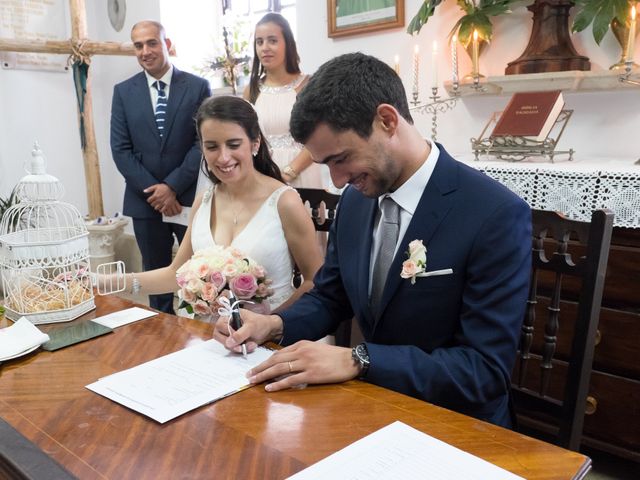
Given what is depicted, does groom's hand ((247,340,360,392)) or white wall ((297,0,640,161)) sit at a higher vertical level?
white wall ((297,0,640,161))

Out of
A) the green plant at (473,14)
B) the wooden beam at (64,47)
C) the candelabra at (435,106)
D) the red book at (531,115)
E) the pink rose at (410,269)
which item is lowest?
the pink rose at (410,269)

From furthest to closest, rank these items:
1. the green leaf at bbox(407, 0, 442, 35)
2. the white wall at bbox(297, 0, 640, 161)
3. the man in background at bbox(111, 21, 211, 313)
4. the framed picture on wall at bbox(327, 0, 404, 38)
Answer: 1. the man in background at bbox(111, 21, 211, 313)
2. the framed picture on wall at bbox(327, 0, 404, 38)
3. the green leaf at bbox(407, 0, 442, 35)
4. the white wall at bbox(297, 0, 640, 161)

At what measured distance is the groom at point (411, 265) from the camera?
46.2 inches

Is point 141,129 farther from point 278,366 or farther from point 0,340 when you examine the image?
point 278,366

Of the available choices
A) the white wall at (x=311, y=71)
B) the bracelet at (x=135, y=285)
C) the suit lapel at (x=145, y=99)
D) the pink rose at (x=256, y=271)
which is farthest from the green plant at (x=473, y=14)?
the bracelet at (x=135, y=285)

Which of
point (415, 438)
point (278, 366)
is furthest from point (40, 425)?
point (415, 438)

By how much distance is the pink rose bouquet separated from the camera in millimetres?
1523

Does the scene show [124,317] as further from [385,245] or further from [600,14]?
[600,14]

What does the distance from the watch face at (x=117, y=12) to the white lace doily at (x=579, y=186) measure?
4096 mm

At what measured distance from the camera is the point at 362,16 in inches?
136

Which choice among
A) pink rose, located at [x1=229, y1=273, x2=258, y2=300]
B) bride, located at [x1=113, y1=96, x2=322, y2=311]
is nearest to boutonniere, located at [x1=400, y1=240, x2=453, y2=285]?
pink rose, located at [x1=229, y1=273, x2=258, y2=300]

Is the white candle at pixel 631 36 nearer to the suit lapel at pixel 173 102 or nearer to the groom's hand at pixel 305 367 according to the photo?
the groom's hand at pixel 305 367

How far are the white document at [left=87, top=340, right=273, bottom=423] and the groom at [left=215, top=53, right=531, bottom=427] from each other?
0.05 metres

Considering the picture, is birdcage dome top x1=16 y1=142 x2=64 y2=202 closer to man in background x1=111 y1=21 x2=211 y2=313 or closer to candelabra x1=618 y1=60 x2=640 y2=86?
man in background x1=111 y1=21 x2=211 y2=313
